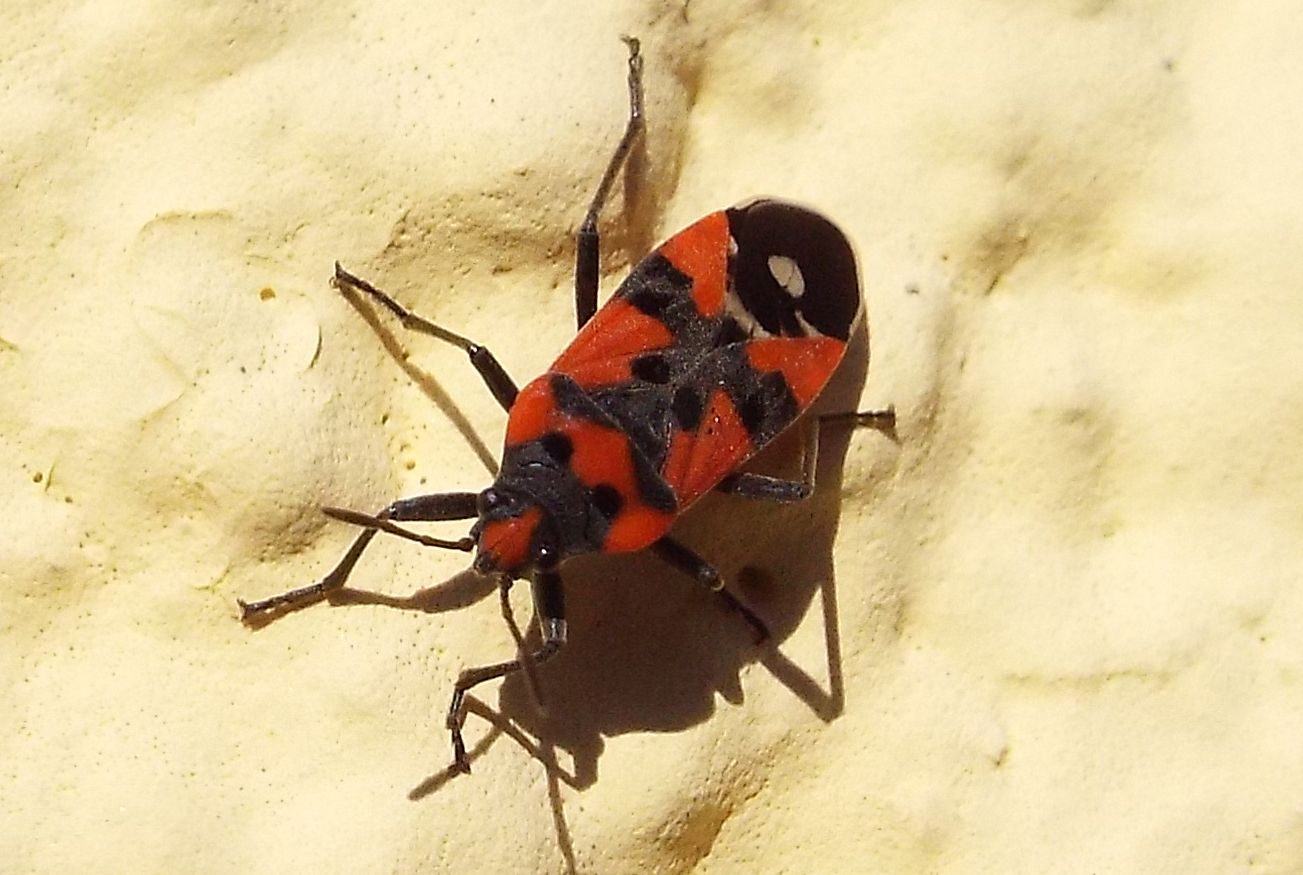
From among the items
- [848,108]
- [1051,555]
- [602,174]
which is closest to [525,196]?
[602,174]

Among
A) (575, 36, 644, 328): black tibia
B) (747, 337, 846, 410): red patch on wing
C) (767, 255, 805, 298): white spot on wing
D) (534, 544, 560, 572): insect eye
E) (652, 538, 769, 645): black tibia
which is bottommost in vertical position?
(652, 538, 769, 645): black tibia

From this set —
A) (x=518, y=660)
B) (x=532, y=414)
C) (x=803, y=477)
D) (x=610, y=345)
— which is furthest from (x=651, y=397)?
(x=518, y=660)

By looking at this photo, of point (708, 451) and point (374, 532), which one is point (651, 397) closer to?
point (708, 451)

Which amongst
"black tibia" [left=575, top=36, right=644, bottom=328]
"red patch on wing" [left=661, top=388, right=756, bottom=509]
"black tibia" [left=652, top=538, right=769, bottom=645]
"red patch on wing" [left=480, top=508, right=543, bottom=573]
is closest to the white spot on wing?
"red patch on wing" [left=661, top=388, right=756, bottom=509]

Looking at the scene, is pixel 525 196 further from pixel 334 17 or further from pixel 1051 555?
pixel 1051 555

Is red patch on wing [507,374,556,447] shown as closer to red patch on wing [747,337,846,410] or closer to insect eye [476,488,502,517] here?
insect eye [476,488,502,517]

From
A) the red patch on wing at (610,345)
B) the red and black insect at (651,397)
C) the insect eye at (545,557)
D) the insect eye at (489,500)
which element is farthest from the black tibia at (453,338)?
the insect eye at (545,557)
